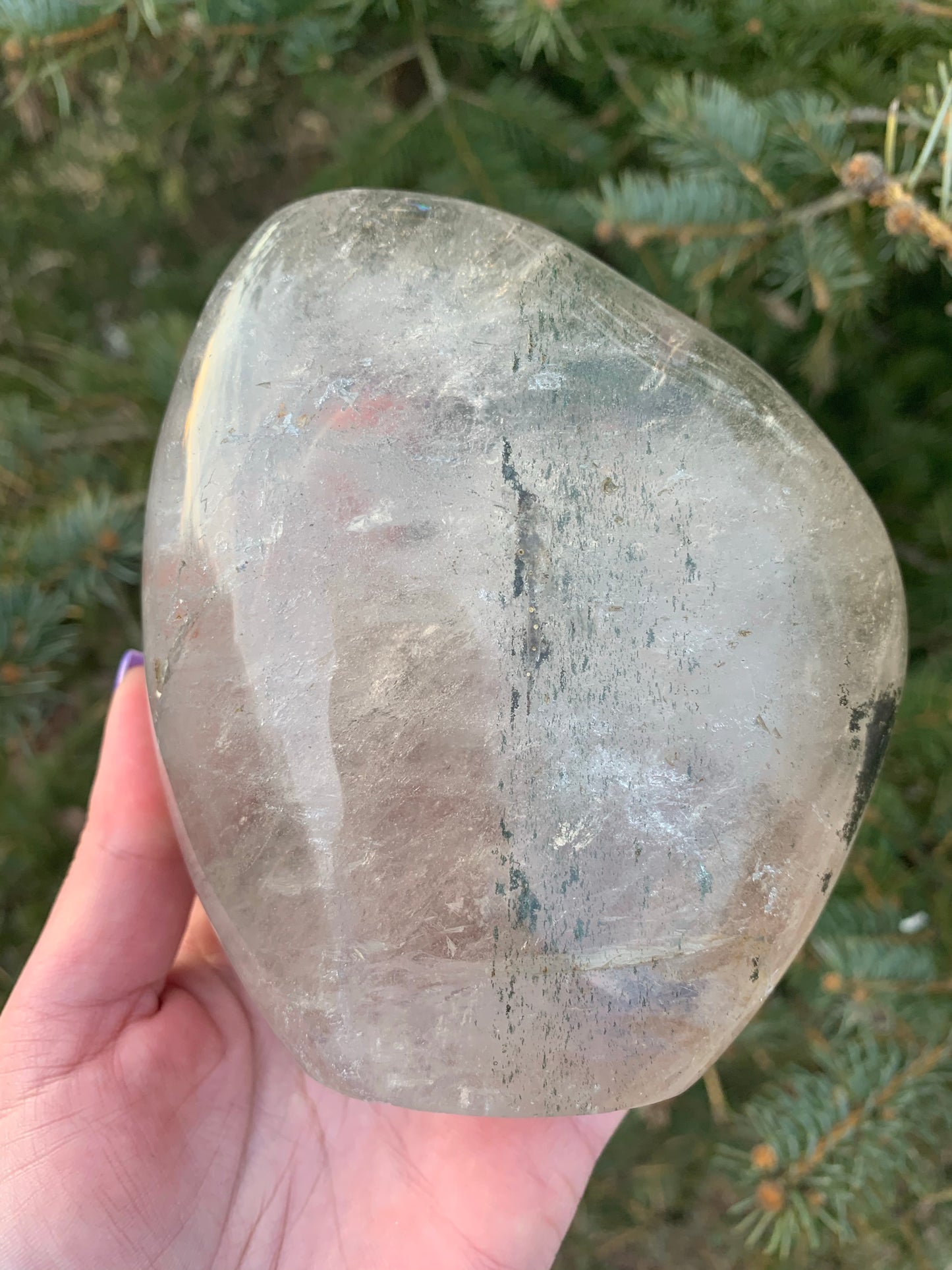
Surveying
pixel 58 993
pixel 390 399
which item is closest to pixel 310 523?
pixel 390 399

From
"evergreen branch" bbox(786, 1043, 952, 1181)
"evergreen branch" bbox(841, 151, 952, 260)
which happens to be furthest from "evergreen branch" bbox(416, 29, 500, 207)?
"evergreen branch" bbox(786, 1043, 952, 1181)

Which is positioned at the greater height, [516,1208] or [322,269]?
[322,269]

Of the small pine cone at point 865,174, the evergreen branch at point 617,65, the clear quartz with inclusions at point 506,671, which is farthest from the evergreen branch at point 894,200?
the evergreen branch at point 617,65

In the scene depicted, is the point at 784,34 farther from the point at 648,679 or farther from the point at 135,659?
the point at 135,659

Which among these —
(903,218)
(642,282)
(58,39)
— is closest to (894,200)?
(903,218)

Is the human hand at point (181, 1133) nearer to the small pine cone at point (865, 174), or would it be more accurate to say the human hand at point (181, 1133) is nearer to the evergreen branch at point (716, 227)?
the evergreen branch at point (716, 227)

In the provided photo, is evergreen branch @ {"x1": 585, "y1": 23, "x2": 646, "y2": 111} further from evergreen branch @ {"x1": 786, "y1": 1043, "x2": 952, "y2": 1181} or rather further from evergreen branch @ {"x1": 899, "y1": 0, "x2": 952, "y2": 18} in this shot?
evergreen branch @ {"x1": 786, "y1": 1043, "x2": 952, "y2": 1181}

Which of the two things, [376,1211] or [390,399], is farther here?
[376,1211]

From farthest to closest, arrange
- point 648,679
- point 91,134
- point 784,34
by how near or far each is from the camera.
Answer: point 91,134 → point 784,34 → point 648,679
